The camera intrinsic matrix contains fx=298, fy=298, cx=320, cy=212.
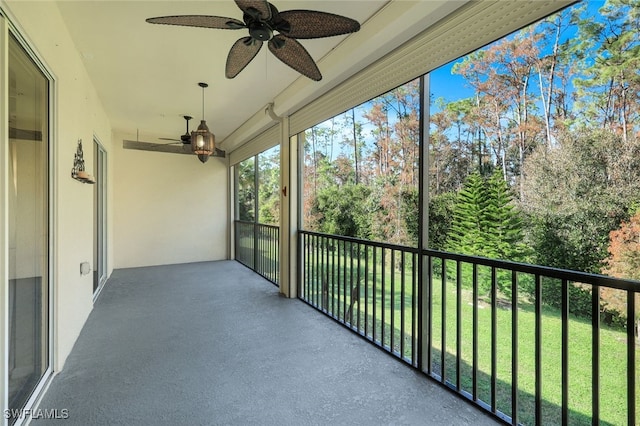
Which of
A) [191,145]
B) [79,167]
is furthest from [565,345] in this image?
[191,145]

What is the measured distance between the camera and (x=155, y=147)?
5984 millimetres

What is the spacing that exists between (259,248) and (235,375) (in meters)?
3.39

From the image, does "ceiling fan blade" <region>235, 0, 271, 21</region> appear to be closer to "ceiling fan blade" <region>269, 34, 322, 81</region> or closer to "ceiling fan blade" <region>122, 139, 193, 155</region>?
"ceiling fan blade" <region>269, 34, 322, 81</region>

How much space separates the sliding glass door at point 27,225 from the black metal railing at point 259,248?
2.93 metres

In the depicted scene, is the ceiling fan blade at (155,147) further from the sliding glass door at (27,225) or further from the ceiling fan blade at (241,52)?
the ceiling fan blade at (241,52)

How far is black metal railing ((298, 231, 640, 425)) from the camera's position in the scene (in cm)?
149

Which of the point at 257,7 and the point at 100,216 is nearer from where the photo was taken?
the point at 257,7

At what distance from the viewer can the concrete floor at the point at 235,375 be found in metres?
1.74

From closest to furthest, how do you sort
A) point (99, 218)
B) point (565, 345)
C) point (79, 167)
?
point (565, 345) → point (79, 167) → point (99, 218)

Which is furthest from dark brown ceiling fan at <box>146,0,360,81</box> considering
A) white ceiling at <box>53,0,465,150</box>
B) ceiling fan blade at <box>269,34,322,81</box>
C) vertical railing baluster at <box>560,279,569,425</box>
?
vertical railing baluster at <box>560,279,569,425</box>

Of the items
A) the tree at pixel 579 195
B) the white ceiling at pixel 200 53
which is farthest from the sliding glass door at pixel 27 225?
the tree at pixel 579 195

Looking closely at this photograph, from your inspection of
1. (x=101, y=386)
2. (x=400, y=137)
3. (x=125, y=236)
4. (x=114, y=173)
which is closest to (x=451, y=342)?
(x=400, y=137)

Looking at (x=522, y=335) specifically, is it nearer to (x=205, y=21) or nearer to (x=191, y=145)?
(x=205, y=21)

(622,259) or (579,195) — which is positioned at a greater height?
(579,195)
